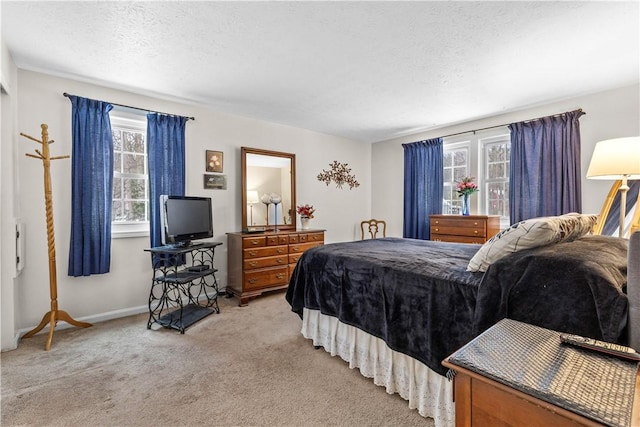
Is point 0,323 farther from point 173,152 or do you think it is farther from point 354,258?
point 354,258

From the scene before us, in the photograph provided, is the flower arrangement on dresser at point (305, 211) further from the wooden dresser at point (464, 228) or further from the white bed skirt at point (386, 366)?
the white bed skirt at point (386, 366)

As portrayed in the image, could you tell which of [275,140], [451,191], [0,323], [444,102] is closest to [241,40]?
[275,140]

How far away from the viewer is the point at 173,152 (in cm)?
345

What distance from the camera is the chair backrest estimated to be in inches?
216

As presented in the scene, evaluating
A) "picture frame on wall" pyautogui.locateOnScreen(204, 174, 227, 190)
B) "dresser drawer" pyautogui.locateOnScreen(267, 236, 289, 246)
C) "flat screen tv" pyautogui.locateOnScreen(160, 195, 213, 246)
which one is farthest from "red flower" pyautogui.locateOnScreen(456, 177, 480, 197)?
"flat screen tv" pyautogui.locateOnScreen(160, 195, 213, 246)

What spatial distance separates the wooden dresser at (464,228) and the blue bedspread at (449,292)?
149 cm

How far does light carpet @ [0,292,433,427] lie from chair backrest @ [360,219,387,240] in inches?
118

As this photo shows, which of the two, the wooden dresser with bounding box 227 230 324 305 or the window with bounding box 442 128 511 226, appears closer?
the wooden dresser with bounding box 227 230 324 305

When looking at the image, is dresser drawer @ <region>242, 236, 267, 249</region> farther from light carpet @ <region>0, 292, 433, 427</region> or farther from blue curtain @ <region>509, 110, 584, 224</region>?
blue curtain @ <region>509, 110, 584, 224</region>

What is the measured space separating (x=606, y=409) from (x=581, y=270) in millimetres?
665

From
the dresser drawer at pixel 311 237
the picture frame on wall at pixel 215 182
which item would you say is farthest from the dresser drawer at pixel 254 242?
the picture frame on wall at pixel 215 182

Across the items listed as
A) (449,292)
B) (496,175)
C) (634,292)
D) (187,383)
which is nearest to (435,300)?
(449,292)

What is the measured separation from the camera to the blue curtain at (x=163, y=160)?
330 cm

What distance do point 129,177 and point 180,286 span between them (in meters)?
1.39
